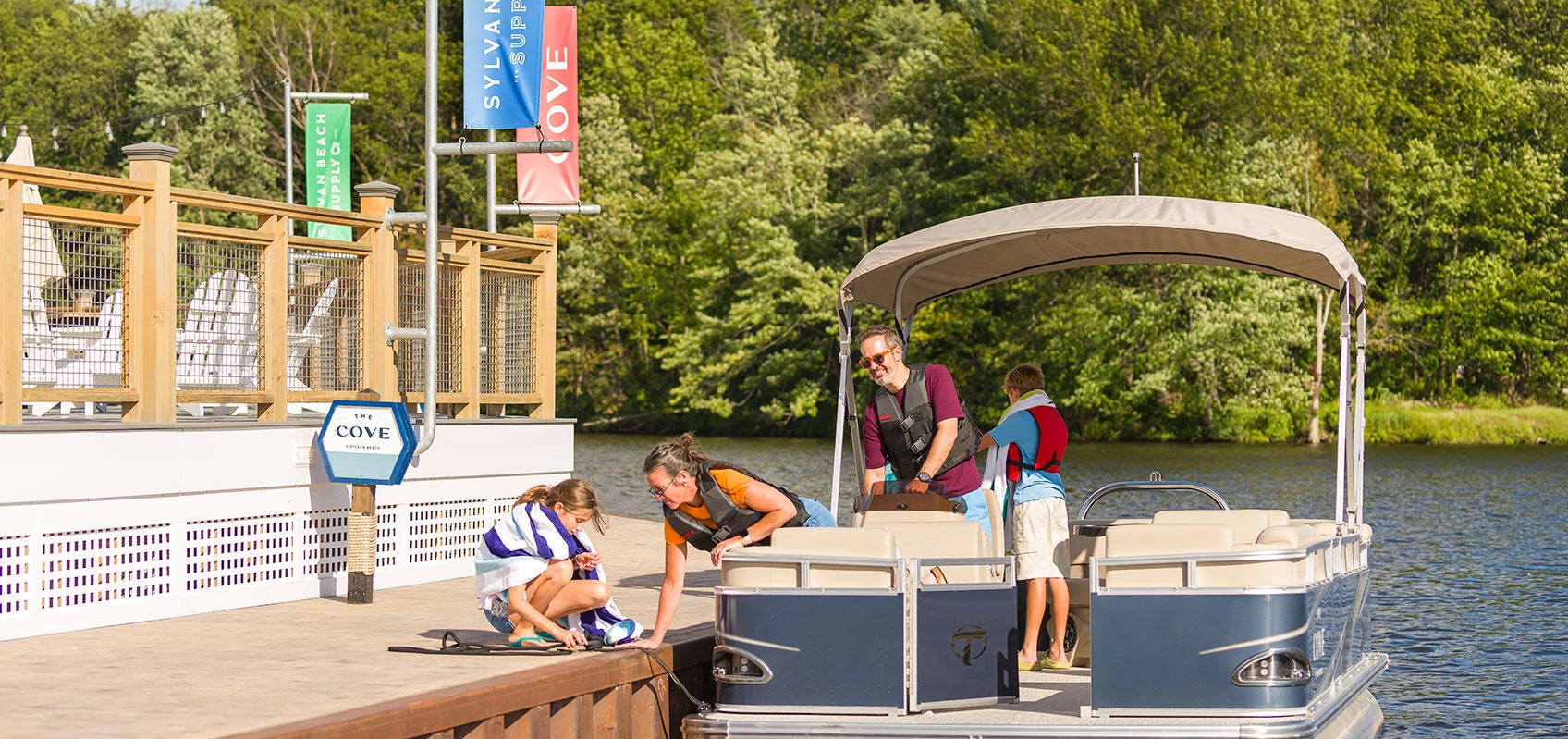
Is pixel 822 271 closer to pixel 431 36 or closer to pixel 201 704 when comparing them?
pixel 431 36

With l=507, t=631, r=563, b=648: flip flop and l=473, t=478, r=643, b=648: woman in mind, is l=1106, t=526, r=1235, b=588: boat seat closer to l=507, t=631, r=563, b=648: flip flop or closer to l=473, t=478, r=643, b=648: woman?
l=473, t=478, r=643, b=648: woman

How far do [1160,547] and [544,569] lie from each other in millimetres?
3219

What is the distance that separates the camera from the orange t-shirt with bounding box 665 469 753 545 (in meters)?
9.02

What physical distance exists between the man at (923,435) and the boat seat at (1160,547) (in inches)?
72.5

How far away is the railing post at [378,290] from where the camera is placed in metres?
12.8

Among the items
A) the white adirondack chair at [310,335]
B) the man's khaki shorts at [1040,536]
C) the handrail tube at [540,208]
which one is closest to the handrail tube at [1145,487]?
the man's khaki shorts at [1040,536]

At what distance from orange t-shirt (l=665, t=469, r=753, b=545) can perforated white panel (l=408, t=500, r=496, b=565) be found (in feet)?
14.3

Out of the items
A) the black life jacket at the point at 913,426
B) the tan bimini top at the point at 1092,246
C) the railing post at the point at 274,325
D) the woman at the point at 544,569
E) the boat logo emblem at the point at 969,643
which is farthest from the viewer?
the railing post at the point at 274,325

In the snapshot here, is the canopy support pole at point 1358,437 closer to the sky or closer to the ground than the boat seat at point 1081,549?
closer to the sky

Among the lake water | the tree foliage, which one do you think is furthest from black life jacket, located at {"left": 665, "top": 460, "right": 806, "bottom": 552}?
the tree foliage

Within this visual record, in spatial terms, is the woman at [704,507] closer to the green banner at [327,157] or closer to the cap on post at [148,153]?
the cap on post at [148,153]

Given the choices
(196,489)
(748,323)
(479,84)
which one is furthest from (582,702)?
(748,323)

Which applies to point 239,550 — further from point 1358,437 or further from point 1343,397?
point 1358,437

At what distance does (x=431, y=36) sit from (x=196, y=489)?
4.16m
